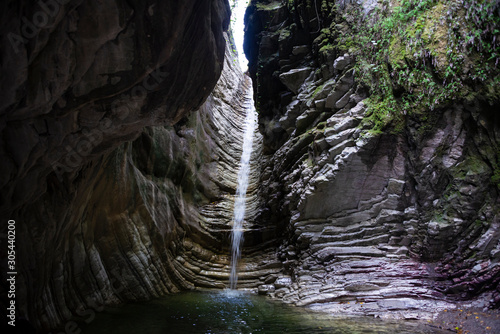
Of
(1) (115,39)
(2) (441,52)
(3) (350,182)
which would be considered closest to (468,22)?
(2) (441,52)

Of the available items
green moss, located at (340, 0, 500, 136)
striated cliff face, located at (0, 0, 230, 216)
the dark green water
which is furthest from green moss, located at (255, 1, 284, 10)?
the dark green water

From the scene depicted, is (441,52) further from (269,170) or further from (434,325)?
(269,170)

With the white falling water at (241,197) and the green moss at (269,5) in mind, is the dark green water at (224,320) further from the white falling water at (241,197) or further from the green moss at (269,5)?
the green moss at (269,5)

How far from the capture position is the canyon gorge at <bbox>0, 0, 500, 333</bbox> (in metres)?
4.64

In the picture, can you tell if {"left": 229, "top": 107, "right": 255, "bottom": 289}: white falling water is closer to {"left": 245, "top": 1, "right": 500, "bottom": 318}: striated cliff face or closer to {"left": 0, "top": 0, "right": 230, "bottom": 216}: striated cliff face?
{"left": 245, "top": 1, "right": 500, "bottom": 318}: striated cliff face

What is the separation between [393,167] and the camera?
10820 millimetres

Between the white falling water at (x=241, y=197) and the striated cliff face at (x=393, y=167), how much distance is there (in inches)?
62.0

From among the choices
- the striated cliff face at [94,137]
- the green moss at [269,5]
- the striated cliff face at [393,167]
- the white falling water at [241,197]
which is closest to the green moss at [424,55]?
the striated cliff face at [393,167]

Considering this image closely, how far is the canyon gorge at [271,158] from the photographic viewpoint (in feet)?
15.2

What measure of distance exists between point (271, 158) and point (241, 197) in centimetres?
266

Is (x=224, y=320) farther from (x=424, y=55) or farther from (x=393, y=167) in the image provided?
(x=424, y=55)

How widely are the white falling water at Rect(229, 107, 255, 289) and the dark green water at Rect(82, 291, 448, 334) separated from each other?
3.28 metres

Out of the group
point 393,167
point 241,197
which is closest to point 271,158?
point 241,197

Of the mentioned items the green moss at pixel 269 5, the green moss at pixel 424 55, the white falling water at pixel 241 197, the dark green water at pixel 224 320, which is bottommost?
the dark green water at pixel 224 320
